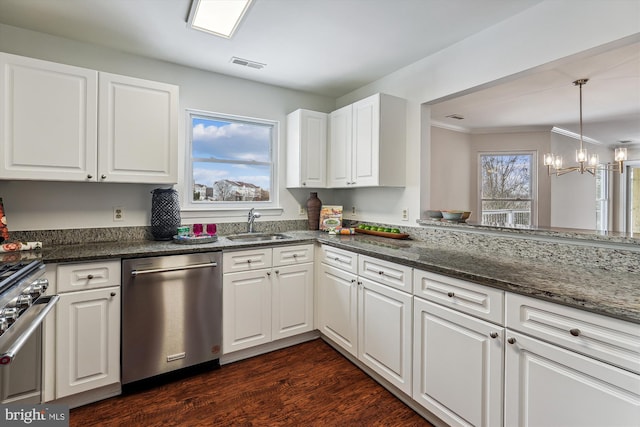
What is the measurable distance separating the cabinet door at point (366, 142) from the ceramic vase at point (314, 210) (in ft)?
1.88

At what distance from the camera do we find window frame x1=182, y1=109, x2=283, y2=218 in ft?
9.62

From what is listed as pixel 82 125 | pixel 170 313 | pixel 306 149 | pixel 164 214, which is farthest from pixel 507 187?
pixel 82 125

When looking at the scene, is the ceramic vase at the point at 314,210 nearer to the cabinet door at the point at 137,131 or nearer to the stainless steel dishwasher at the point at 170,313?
the stainless steel dishwasher at the point at 170,313

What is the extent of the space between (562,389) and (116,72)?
11.3ft

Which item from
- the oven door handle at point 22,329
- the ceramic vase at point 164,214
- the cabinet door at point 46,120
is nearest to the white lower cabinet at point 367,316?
the ceramic vase at point 164,214

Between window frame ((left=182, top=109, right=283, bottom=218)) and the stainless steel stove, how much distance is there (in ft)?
4.56

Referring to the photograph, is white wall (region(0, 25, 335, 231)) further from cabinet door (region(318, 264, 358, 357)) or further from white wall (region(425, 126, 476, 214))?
white wall (region(425, 126, 476, 214))

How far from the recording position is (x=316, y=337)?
294 cm

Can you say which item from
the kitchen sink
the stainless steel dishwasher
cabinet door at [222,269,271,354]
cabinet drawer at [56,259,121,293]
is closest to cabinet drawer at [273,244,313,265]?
cabinet door at [222,269,271,354]

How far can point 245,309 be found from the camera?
252 centimetres

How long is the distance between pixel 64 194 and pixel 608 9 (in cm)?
365

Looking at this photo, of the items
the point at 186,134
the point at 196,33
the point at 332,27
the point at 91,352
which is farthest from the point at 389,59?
the point at 91,352

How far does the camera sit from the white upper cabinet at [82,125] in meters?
2.00

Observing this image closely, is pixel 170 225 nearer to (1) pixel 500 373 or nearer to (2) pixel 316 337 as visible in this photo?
(2) pixel 316 337
